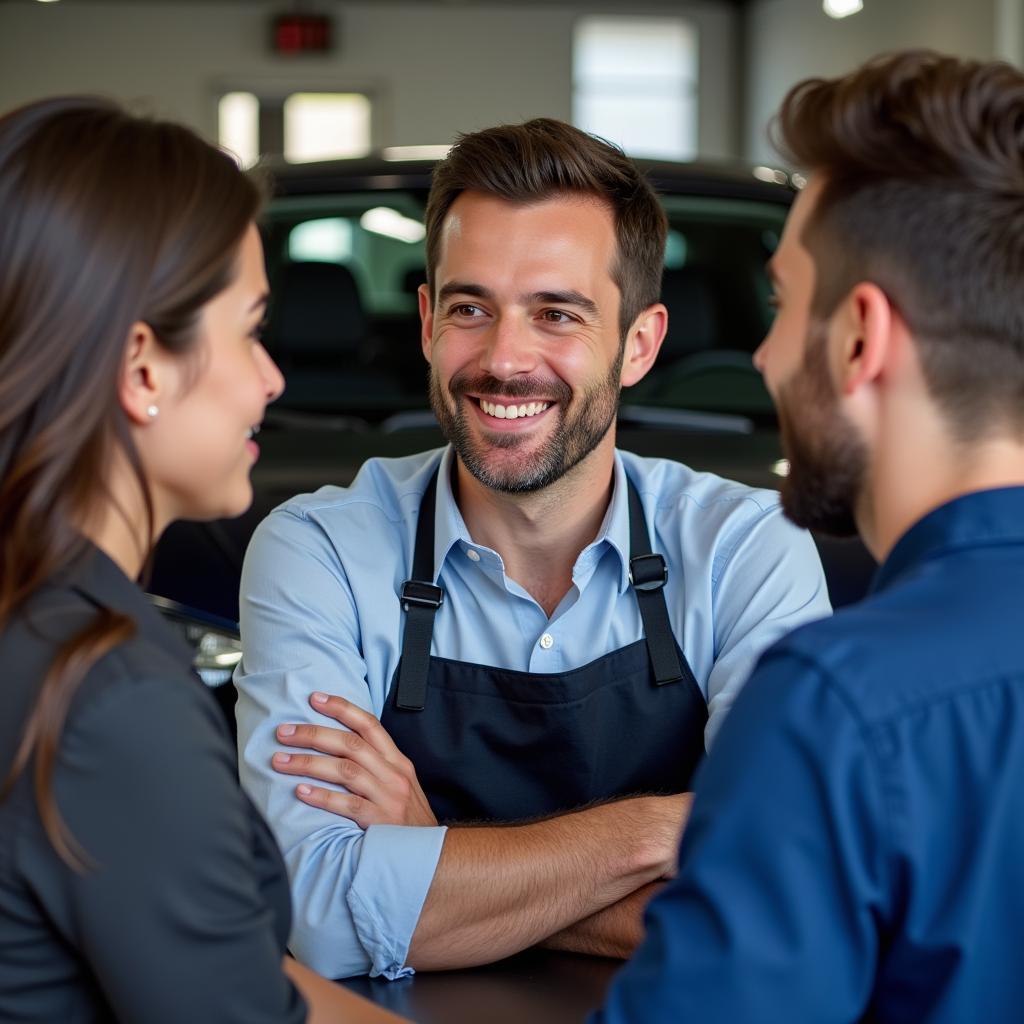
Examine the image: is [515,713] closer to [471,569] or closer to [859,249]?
[471,569]

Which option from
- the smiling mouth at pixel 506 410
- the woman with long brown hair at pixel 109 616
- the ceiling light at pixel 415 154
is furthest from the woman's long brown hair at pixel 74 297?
the ceiling light at pixel 415 154

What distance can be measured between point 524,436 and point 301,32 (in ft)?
36.6

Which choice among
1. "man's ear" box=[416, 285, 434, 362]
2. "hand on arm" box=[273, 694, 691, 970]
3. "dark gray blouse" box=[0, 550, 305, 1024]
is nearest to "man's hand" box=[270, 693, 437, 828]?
"hand on arm" box=[273, 694, 691, 970]

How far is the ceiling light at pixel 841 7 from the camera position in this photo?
10391 mm

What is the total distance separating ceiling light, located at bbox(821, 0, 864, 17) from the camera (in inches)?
409

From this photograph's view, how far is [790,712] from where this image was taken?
3.38 feet

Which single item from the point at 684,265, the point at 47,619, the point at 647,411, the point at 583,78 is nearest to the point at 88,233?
the point at 47,619

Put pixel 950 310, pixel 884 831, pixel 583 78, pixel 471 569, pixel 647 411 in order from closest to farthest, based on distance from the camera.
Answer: pixel 884 831
pixel 950 310
pixel 471 569
pixel 647 411
pixel 583 78

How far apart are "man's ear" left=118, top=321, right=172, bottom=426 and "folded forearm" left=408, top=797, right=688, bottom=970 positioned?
786 mm

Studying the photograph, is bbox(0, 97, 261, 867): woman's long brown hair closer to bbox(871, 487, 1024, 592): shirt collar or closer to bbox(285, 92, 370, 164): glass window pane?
bbox(871, 487, 1024, 592): shirt collar

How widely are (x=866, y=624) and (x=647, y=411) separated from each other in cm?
212

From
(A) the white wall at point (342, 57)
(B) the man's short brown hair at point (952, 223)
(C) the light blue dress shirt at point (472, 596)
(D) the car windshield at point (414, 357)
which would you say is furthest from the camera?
(A) the white wall at point (342, 57)

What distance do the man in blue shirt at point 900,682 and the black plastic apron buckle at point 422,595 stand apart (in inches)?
36.2

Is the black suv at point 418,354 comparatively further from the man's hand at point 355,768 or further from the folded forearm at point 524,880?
the folded forearm at point 524,880
